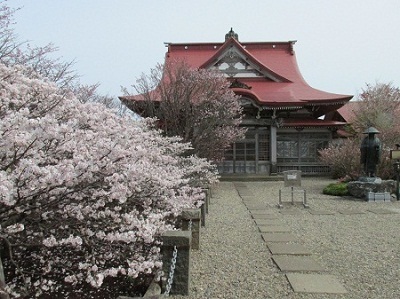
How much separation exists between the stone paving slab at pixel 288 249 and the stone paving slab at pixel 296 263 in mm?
188

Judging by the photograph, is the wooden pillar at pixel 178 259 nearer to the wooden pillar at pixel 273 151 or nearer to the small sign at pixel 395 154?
the small sign at pixel 395 154

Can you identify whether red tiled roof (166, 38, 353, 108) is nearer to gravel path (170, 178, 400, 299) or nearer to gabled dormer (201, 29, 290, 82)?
gabled dormer (201, 29, 290, 82)

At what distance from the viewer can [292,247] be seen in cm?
581

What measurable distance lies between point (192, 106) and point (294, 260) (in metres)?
7.32

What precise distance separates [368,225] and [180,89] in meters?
6.64

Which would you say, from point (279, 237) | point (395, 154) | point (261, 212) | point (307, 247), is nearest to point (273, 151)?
point (395, 154)

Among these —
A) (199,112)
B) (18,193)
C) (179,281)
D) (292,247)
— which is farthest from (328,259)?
(199,112)

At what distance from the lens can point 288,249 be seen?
5.68m

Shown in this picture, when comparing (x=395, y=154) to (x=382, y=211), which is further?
(x=395, y=154)

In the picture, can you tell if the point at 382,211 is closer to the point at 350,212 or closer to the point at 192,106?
the point at 350,212

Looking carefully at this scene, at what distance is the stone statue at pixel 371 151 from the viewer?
1142 centimetres

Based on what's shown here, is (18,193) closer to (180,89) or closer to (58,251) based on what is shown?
(58,251)

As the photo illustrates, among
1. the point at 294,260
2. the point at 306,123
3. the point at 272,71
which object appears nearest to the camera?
the point at 294,260

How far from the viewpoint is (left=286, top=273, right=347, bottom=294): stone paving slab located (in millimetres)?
3992
